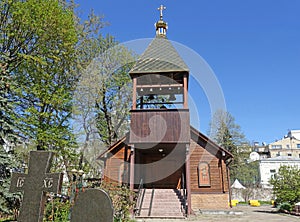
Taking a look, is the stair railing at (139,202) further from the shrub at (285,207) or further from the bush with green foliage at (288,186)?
the bush with green foliage at (288,186)

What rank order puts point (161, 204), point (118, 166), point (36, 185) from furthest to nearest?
1. point (118, 166)
2. point (161, 204)
3. point (36, 185)

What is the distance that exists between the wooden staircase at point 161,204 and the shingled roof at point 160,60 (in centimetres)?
659

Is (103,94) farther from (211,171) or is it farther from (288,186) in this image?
(288,186)

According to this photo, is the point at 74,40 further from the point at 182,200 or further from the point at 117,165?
the point at 182,200

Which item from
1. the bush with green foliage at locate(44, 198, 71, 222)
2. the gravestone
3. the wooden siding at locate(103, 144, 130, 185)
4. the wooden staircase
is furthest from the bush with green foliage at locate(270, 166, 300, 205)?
the gravestone

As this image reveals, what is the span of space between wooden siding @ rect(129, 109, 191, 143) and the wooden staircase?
2.80 m

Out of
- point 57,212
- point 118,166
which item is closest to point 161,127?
point 118,166

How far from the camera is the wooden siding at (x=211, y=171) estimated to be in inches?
642

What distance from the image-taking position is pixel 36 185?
5121 mm

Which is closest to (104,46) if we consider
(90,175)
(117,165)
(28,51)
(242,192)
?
(28,51)

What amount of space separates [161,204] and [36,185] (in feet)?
30.7

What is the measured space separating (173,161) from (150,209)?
17.4 ft

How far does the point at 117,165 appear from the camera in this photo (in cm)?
1758

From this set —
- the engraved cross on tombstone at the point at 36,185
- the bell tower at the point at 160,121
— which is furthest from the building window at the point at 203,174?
the engraved cross on tombstone at the point at 36,185
